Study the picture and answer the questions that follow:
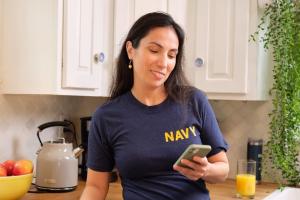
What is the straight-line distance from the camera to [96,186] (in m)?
1.50

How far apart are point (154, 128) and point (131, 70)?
0.26 meters

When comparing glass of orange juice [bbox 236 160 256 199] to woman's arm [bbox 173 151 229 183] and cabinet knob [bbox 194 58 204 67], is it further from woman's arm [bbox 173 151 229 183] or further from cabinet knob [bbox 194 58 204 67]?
woman's arm [bbox 173 151 229 183]

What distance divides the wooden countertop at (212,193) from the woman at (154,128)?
1.54 ft

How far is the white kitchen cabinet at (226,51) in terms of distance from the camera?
208 centimetres

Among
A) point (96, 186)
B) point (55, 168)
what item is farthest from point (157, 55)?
point (55, 168)

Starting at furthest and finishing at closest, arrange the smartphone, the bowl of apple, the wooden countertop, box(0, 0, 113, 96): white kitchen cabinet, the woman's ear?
the wooden countertop < box(0, 0, 113, 96): white kitchen cabinet < the bowl of apple < the woman's ear < the smartphone

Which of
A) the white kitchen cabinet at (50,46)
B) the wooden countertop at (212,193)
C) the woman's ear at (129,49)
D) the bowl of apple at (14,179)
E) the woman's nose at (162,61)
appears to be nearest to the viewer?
the woman's nose at (162,61)

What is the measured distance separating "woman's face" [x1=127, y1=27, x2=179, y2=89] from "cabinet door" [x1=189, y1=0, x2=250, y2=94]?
759mm

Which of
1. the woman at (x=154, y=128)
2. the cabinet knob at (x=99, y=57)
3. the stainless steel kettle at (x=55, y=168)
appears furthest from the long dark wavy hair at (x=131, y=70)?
Result: the stainless steel kettle at (x=55, y=168)

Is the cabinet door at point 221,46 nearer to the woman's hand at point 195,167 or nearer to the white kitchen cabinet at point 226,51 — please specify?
the white kitchen cabinet at point 226,51

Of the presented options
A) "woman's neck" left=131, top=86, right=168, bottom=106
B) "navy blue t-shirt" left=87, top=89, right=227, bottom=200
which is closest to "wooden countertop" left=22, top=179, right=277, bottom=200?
"navy blue t-shirt" left=87, top=89, right=227, bottom=200

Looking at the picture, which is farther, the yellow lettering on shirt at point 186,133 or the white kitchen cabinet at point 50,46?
the white kitchen cabinet at point 50,46

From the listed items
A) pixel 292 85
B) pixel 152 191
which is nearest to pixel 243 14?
pixel 292 85

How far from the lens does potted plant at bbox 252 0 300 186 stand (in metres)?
2.03
